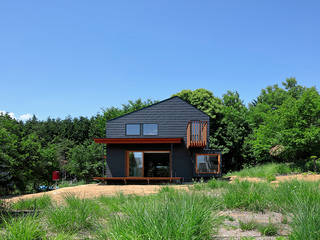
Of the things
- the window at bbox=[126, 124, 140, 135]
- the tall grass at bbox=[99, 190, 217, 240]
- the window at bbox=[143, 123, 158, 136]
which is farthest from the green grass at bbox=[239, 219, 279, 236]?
the window at bbox=[126, 124, 140, 135]

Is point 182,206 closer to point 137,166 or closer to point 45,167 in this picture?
point 137,166

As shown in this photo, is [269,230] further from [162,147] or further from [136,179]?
[162,147]

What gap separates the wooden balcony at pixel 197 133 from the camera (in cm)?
1420

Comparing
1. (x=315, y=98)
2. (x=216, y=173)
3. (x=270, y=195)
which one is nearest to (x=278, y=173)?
(x=216, y=173)

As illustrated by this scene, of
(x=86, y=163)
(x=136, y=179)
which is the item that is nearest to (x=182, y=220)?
(x=136, y=179)

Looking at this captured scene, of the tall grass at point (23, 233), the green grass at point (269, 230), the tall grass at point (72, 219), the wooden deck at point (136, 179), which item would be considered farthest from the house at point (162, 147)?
the tall grass at point (23, 233)

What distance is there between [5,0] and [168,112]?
10478mm

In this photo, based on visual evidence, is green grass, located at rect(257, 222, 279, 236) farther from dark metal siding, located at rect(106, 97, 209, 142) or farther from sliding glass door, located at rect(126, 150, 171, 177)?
dark metal siding, located at rect(106, 97, 209, 142)

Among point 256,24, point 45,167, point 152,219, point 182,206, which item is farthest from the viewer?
point 45,167

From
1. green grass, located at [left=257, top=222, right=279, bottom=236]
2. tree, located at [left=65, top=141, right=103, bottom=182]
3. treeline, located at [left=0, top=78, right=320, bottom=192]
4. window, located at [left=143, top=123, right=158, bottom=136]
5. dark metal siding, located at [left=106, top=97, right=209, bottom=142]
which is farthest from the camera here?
tree, located at [left=65, top=141, right=103, bottom=182]

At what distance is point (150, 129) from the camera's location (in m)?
15.8

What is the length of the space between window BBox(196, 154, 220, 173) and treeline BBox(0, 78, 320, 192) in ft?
13.9

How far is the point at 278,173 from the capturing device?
1412 cm

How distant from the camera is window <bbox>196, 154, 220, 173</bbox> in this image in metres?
14.7
